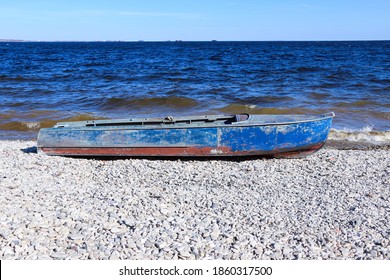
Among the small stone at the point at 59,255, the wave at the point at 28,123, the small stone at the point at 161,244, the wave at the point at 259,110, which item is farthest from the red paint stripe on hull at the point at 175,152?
the wave at the point at 259,110

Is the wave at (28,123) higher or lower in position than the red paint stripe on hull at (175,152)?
lower

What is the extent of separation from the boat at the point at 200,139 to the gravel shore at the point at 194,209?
0.97ft

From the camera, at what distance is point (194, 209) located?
23.2 ft

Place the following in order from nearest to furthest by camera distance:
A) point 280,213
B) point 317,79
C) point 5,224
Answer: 1. point 5,224
2. point 280,213
3. point 317,79

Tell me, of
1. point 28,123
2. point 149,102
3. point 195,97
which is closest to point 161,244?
point 28,123

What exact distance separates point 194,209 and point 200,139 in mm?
3398

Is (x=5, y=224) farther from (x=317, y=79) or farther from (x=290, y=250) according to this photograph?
(x=317, y=79)

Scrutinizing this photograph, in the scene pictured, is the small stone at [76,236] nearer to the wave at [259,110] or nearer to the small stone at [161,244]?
the small stone at [161,244]

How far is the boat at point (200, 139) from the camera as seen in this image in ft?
33.1

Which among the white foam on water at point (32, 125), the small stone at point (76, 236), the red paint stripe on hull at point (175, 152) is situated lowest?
the white foam on water at point (32, 125)

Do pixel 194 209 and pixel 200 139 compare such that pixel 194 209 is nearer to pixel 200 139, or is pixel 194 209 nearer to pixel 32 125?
pixel 200 139

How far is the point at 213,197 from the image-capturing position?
25.2 ft

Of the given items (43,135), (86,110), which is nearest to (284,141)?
(43,135)

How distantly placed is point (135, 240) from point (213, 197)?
216 centimetres
